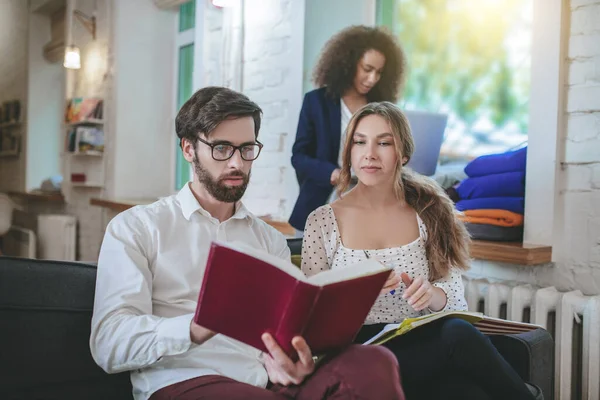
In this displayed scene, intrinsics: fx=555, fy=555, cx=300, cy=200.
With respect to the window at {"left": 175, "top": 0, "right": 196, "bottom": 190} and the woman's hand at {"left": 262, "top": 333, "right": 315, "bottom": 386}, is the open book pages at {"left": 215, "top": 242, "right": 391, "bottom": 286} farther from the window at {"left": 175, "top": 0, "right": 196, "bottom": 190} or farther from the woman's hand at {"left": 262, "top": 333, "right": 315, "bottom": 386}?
the window at {"left": 175, "top": 0, "right": 196, "bottom": 190}

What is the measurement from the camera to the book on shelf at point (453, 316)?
112cm

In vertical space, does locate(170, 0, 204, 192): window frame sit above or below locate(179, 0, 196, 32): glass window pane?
below

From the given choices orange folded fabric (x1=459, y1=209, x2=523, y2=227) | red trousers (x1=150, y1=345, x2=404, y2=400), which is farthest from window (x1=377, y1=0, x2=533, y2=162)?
red trousers (x1=150, y1=345, x2=404, y2=400)

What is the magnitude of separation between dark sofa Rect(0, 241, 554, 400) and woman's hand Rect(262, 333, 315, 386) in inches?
17.0

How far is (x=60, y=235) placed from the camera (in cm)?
411

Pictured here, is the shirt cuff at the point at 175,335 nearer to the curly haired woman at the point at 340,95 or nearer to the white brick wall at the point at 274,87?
the curly haired woman at the point at 340,95

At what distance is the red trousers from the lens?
894 millimetres

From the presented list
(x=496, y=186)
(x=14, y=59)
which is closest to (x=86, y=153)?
(x=14, y=59)

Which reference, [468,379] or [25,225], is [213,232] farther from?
[25,225]

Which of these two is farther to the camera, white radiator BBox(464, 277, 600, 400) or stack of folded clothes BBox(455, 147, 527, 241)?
stack of folded clothes BBox(455, 147, 527, 241)

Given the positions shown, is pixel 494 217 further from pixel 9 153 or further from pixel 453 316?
pixel 9 153

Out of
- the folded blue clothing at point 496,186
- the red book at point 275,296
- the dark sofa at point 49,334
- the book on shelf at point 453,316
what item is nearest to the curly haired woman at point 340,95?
the folded blue clothing at point 496,186

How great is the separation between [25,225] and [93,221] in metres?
0.83

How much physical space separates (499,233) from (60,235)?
329 cm
